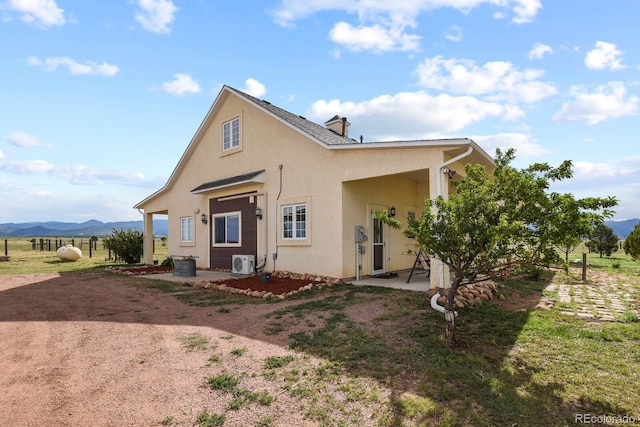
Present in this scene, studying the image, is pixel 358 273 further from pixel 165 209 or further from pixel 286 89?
pixel 165 209

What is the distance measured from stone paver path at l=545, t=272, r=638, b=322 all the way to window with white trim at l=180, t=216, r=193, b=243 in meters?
13.5

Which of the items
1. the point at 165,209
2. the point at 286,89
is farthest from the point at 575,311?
the point at 165,209

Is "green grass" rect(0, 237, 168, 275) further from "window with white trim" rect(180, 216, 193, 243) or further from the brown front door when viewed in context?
the brown front door

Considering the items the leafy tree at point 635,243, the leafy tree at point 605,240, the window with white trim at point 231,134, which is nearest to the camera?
the leafy tree at point 635,243

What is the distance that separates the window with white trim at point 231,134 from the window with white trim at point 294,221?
3.86m

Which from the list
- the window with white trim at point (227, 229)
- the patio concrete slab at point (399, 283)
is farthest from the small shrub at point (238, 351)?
the window with white trim at point (227, 229)

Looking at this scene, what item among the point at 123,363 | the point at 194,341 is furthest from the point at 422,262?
the point at 123,363

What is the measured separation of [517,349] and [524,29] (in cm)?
746

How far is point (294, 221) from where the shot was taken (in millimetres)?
11117

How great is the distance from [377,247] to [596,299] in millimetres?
5654

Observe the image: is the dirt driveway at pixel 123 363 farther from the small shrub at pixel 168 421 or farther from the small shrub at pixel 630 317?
the small shrub at pixel 630 317

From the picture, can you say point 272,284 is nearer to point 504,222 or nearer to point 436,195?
point 436,195

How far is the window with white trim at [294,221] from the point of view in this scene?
10891mm

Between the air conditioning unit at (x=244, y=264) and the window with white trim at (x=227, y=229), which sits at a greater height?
the window with white trim at (x=227, y=229)
